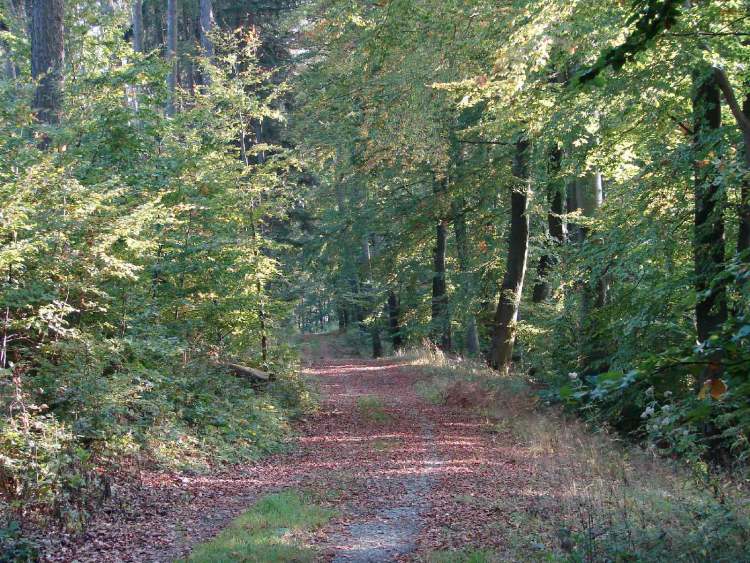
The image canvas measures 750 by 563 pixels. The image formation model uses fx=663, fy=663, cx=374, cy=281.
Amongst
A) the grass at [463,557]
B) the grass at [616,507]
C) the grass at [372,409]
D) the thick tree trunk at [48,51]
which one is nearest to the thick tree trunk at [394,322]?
the grass at [372,409]

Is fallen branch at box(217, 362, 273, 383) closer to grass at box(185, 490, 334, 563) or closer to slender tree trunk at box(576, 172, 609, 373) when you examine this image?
grass at box(185, 490, 334, 563)

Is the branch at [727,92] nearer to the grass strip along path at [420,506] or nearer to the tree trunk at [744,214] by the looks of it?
the tree trunk at [744,214]

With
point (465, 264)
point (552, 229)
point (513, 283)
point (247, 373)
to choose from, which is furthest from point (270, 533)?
point (465, 264)

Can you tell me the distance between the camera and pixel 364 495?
8508 mm

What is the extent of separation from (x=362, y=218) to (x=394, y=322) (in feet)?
51.5

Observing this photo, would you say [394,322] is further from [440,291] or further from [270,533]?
[270,533]

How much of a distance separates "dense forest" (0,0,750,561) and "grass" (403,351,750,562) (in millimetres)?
473

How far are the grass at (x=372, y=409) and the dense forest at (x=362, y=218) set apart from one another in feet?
3.96

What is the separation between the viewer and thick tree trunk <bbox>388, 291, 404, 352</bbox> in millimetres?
33259

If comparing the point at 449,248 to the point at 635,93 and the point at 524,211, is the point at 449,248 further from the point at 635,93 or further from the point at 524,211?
the point at 635,93

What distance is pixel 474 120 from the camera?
57.2 ft

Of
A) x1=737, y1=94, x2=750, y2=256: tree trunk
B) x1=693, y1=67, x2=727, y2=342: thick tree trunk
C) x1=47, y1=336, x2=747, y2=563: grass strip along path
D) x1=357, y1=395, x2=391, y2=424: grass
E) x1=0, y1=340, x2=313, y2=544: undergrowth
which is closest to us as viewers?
x1=47, y1=336, x2=747, y2=563: grass strip along path

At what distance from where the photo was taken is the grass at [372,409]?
573 inches

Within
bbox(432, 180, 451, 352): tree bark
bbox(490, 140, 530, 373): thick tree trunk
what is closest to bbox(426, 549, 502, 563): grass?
bbox(490, 140, 530, 373): thick tree trunk
